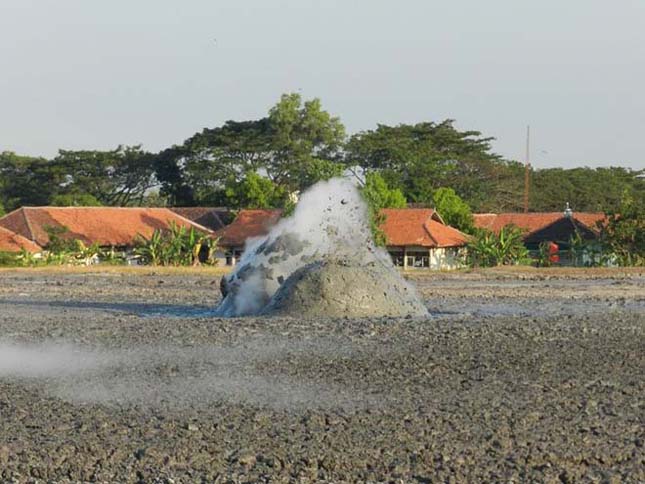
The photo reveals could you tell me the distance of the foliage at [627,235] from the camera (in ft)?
206

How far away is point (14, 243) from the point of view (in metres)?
68.8

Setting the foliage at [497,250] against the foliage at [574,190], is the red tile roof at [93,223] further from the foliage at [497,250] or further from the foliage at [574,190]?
the foliage at [574,190]

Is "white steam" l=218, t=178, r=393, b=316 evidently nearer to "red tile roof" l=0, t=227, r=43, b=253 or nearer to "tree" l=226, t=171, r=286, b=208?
"red tile roof" l=0, t=227, r=43, b=253

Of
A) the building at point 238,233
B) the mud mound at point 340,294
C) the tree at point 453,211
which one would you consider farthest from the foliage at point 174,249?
the mud mound at point 340,294

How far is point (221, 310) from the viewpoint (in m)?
29.2

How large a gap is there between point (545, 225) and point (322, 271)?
2210 inches

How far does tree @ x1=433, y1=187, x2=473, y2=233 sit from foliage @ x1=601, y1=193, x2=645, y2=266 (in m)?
14.2

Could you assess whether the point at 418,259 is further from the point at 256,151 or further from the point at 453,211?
the point at 256,151

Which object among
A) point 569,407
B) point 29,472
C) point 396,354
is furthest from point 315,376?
point 29,472

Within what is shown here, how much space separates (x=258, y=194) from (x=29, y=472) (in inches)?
2670

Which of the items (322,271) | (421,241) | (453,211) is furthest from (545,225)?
(322,271)

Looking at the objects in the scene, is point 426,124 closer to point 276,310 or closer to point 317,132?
point 317,132

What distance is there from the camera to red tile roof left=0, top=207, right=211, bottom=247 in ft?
239

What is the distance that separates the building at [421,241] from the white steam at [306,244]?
1478 inches
